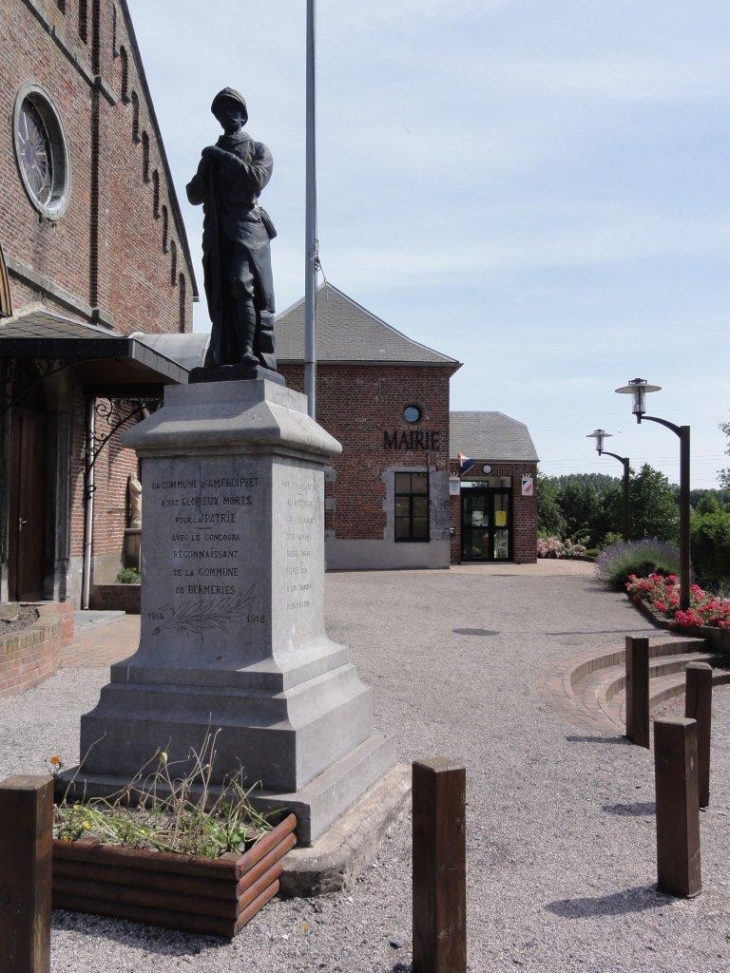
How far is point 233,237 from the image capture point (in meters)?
4.98

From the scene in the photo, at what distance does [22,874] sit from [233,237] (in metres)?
3.49

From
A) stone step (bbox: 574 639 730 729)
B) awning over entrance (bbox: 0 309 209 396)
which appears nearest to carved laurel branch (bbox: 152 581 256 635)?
stone step (bbox: 574 639 730 729)

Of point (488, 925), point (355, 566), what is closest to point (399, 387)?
point (355, 566)

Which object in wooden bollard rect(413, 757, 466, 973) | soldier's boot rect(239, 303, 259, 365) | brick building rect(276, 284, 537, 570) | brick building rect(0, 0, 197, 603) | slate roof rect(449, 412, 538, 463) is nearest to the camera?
wooden bollard rect(413, 757, 466, 973)

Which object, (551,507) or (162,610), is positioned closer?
Result: (162,610)

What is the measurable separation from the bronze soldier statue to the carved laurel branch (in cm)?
130

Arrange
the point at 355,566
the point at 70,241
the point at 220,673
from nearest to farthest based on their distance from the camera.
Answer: the point at 220,673, the point at 70,241, the point at 355,566

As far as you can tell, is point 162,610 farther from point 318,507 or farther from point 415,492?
point 415,492

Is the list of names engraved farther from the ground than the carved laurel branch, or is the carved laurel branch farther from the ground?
the list of names engraved

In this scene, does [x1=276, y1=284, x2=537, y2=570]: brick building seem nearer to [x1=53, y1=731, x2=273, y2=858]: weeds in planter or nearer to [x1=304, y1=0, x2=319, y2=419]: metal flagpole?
[x1=304, y1=0, x2=319, y2=419]: metal flagpole

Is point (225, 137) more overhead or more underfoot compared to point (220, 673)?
more overhead

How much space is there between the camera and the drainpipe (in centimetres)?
1355

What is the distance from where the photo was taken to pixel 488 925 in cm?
343

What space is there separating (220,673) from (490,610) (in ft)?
35.5
